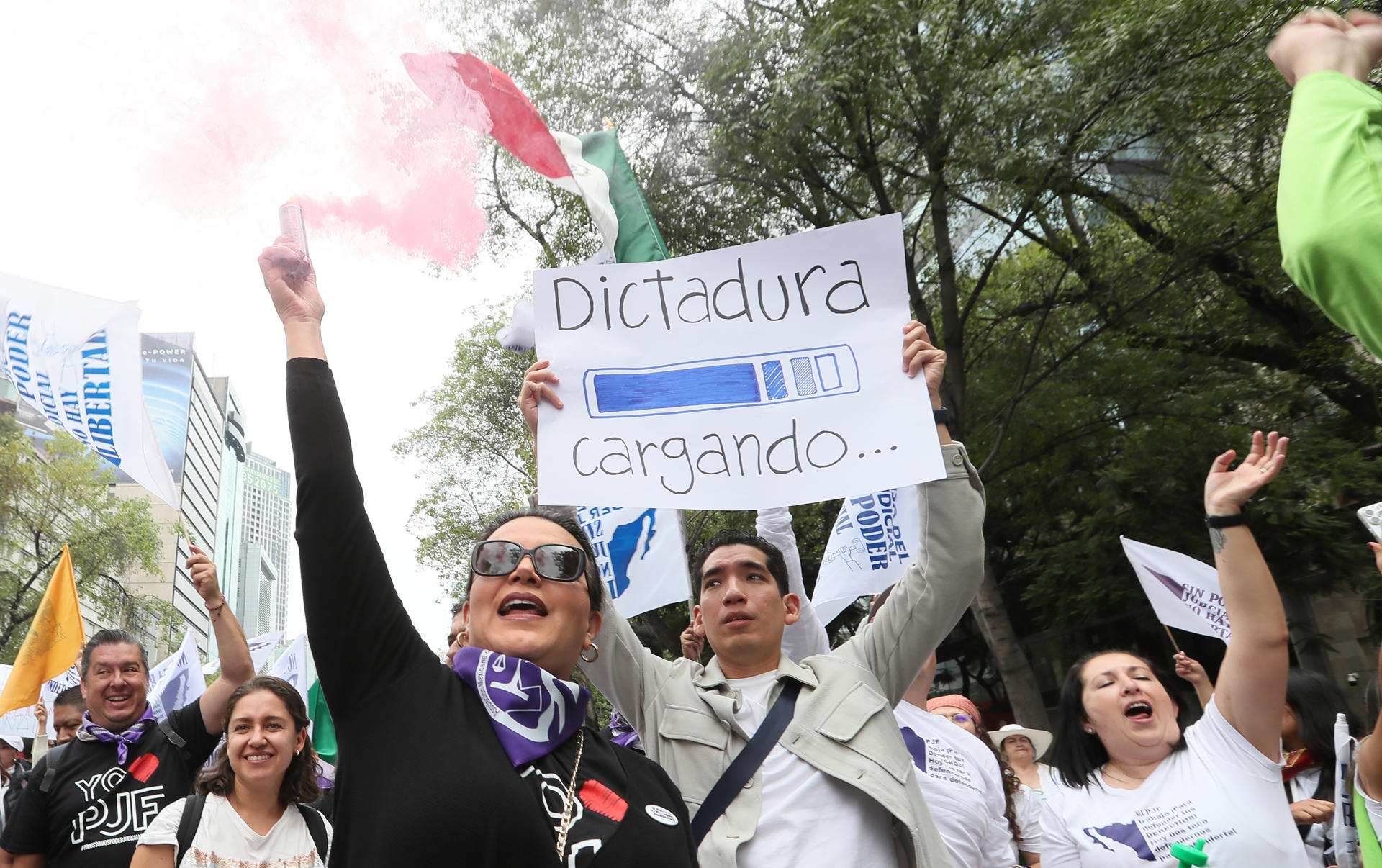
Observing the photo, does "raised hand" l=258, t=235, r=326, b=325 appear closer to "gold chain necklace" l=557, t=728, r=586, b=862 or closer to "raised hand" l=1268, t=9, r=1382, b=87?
"gold chain necklace" l=557, t=728, r=586, b=862

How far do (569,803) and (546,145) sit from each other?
14.7 feet

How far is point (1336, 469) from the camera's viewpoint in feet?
33.0

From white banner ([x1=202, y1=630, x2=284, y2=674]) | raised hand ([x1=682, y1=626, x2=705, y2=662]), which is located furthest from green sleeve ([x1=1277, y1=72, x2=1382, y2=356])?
white banner ([x1=202, y1=630, x2=284, y2=674])

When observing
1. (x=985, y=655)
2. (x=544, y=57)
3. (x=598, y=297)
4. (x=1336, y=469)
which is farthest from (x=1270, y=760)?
(x=985, y=655)

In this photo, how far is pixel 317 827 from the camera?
3.48m

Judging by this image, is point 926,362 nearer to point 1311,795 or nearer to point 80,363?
point 1311,795

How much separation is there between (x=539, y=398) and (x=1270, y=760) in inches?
87.4

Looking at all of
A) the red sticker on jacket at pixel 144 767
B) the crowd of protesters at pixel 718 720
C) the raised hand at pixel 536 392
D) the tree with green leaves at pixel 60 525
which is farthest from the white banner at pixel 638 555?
the tree with green leaves at pixel 60 525

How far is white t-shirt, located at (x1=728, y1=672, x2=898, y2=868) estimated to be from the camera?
2.44 metres

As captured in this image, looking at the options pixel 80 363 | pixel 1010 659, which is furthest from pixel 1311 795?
pixel 1010 659

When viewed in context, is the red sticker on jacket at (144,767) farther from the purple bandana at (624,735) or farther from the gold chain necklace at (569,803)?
the gold chain necklace at (569,803)

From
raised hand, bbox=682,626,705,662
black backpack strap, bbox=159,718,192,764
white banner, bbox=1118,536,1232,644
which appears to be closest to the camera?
black backpack strap, bbox=159,718,192,764

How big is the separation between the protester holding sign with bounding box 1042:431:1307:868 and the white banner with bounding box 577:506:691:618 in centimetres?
321

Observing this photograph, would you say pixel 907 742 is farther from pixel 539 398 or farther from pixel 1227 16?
pixel 1227 16
